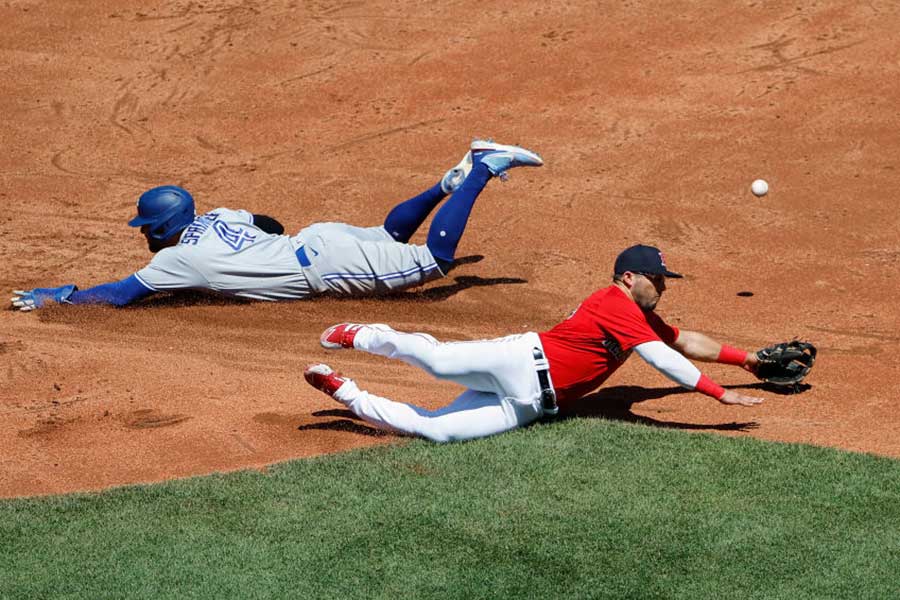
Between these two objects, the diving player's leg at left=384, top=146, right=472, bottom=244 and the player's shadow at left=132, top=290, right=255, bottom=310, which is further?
the diving player's leg at left=384, top=146, right=472, bottom=244

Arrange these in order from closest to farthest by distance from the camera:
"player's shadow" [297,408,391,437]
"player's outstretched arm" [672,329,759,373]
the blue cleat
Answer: "player's shadow" [297,408,391,437] < "player's outstretched arm" [672,329,759,373] < the blue cleat

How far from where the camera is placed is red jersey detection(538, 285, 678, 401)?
720cm

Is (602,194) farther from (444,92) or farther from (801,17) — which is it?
(801,17)

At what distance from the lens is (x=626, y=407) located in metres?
7.97

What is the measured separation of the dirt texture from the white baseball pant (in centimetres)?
21

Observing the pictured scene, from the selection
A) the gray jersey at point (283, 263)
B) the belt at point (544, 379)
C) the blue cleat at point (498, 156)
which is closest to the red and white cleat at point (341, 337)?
the belt at point (544, 379)

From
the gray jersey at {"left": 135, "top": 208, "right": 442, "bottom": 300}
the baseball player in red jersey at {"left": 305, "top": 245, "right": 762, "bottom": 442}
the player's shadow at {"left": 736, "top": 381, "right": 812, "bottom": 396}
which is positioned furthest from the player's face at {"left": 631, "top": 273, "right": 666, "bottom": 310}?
the gray jersey at {"left": 135, "top": 208, "right": 442, "bottom": 300}

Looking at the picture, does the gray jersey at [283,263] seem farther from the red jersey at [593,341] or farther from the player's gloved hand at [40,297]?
the red jersey at [593,341]

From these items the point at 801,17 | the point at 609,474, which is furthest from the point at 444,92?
the point at 609,474

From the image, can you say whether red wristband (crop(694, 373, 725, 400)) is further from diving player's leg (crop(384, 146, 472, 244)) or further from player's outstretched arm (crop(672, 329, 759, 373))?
diving player's leg (crop(384, 146, 472, 244))

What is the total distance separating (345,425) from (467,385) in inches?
32.5

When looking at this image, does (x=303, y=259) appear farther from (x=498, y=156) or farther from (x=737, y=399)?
(x=737, y=399)

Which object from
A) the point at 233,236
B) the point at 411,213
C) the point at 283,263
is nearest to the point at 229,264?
the point at 233,236

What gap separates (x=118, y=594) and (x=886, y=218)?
8.00 meters
